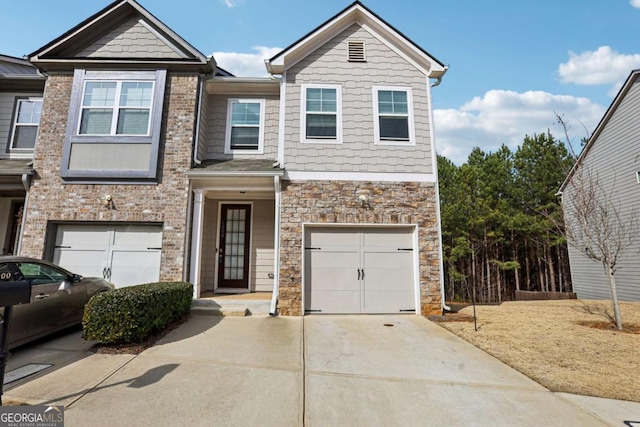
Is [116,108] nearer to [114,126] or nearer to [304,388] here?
[114,126]

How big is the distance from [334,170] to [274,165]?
161cm

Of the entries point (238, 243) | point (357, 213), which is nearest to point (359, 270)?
point (357, 213)

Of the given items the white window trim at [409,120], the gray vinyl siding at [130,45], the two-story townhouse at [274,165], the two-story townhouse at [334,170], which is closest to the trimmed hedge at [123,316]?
the two-story townhouse at [274,165]

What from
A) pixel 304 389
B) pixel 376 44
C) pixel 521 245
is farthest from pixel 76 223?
pixel 521 245

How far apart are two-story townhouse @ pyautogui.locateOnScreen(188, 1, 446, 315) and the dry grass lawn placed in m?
1.72

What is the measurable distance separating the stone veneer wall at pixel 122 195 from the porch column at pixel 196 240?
26 cm

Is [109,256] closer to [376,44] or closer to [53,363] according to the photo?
[53,363]

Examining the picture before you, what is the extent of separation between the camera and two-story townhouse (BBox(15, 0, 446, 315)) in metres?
7.84

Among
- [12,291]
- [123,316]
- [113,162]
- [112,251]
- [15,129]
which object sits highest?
[15,129]

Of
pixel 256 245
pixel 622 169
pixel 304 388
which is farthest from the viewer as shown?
pixel 622 169

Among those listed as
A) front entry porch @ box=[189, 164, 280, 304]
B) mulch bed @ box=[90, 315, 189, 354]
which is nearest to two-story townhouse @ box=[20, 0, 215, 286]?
front entry porch @ box=[189, 164, 280, 304]

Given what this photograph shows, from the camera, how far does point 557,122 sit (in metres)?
8.82

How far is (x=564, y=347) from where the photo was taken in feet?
17.6

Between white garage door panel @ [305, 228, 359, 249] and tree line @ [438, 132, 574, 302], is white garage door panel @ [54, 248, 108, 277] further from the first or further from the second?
tree line @ [438, 132, 574, 302]
